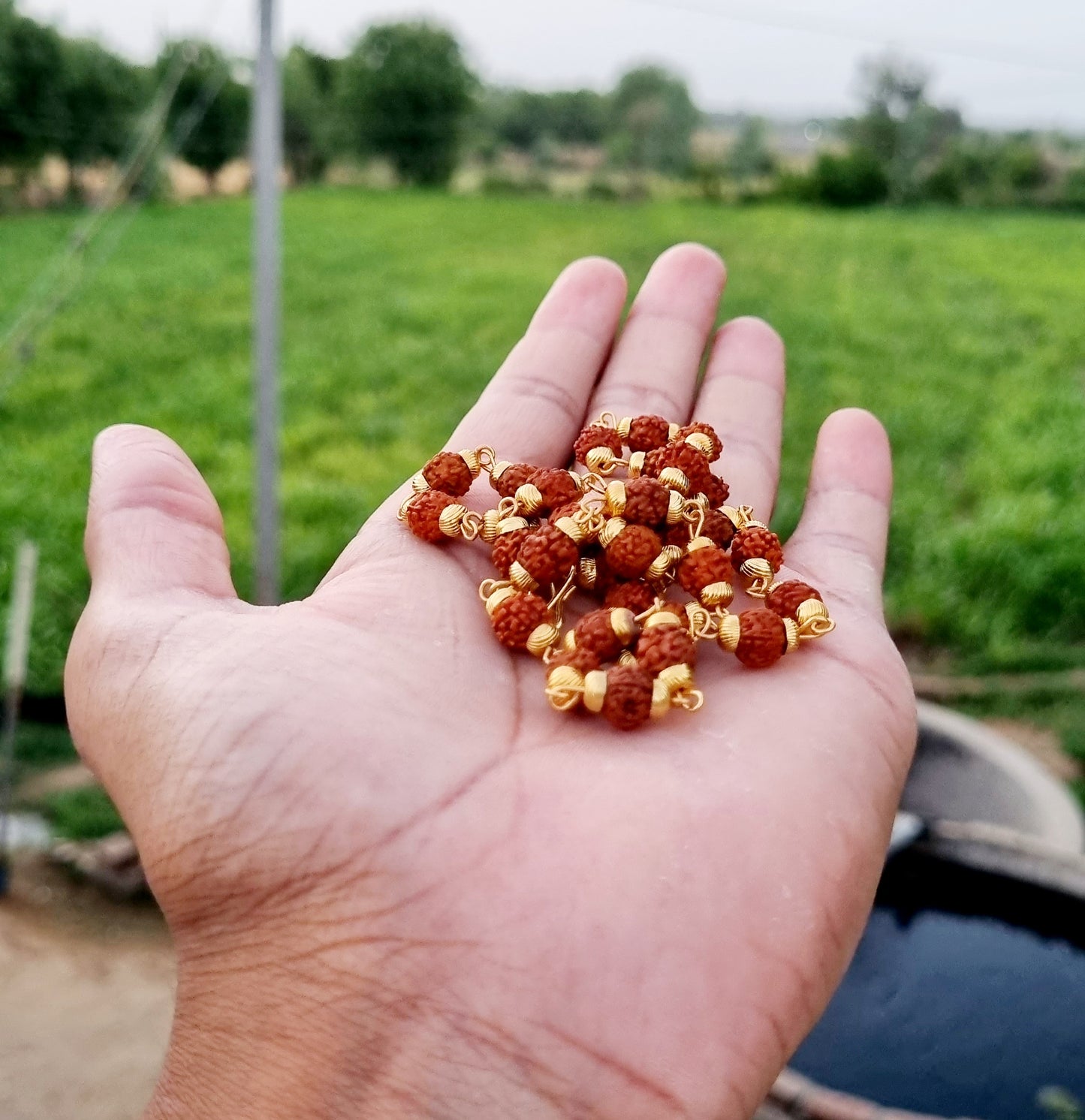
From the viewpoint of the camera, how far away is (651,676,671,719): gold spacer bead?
108 cm

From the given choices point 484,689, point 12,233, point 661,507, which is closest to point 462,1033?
point 484,689

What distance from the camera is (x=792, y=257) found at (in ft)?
31.2

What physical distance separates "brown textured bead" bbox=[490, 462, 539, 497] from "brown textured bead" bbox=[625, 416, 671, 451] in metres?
0.17

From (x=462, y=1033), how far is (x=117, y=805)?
1.52 ft

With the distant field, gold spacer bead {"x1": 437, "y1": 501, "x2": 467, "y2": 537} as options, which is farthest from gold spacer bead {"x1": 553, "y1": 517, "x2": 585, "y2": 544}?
the distant field

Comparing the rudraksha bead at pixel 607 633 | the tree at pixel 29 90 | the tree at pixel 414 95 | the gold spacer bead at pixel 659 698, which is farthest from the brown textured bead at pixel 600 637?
the tree at pixel 414 95

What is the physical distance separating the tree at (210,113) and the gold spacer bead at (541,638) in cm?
411

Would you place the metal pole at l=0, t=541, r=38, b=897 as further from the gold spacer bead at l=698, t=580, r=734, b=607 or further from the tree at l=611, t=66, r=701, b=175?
the tree at l=611, t=66, r=701, b=175

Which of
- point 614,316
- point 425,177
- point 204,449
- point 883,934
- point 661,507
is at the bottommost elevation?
point 883,934

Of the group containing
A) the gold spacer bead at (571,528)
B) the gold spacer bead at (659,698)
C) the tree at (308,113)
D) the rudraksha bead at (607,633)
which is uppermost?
the tree at (308,113)

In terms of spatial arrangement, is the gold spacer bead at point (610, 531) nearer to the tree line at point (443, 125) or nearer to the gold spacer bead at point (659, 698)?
the gold spacer bead at point (659, 698)

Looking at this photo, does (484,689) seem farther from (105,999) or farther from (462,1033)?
(105,999)

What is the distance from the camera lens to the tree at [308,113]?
8.45m

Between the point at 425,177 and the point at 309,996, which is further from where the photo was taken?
the point at 425,177
